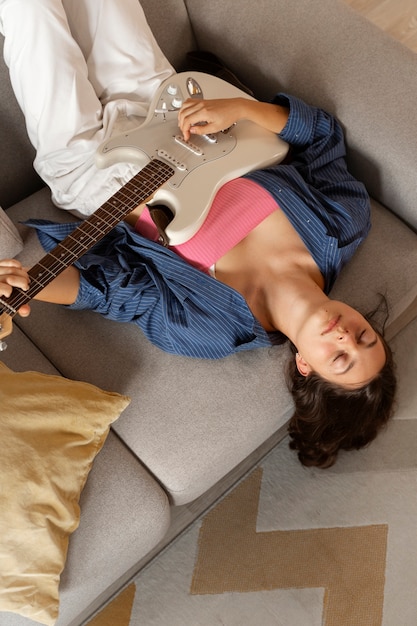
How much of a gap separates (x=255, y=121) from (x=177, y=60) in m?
0.43

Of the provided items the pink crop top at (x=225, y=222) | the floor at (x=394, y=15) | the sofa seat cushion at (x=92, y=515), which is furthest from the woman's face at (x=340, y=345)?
the floor at (x=394, y=15)

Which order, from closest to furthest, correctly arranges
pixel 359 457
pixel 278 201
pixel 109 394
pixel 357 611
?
pixel 109 394 < pixel 278 201 < pixel 357 611 < pixel 359 457

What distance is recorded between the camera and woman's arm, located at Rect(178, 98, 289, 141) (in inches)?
56.4

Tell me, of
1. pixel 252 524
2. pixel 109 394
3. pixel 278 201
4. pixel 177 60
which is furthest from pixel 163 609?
pixel 177 60

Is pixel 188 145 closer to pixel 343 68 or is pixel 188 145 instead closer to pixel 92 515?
pixel 343 68

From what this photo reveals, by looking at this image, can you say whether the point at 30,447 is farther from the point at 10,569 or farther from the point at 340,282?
the point at 340,282

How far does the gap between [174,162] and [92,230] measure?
0.89 feet

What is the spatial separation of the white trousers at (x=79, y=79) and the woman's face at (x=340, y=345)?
0.55m

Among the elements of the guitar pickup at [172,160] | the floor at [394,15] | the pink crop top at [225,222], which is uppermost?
the floor at [394,15]

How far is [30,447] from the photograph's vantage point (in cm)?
124

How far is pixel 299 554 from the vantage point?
165 cm

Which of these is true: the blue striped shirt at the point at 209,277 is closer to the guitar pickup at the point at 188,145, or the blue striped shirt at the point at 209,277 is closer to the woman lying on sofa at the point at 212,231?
the woman lying on sofa at the point at 212,231

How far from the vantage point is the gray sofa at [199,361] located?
137 cm

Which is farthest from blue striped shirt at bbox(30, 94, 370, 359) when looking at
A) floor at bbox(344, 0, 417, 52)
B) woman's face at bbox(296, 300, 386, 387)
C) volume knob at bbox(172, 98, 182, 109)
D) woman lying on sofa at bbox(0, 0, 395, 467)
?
floor at bbox(344, 0, 417, 52)
